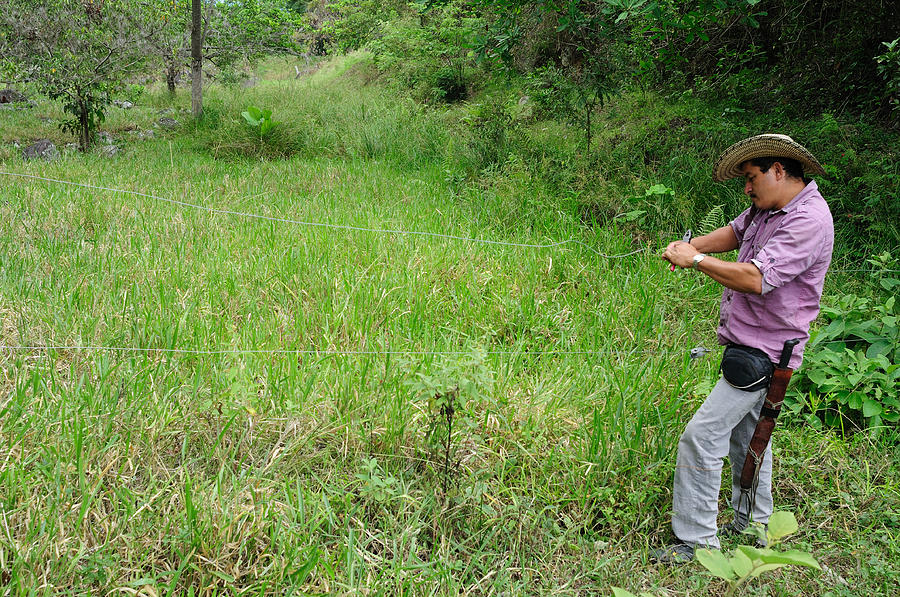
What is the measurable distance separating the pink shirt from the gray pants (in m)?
0.24

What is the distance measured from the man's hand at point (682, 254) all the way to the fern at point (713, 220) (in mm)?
2069

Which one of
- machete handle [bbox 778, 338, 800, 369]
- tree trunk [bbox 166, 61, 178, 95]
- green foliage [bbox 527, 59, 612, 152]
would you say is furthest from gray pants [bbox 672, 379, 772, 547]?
tree trunk [bbox 166, 61, 178, 95]

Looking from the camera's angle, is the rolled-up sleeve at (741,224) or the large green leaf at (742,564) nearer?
the large green leaf at (742,564)

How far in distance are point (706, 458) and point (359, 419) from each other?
61.4 inches

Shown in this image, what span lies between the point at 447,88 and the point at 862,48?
344 inches

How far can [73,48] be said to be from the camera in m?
9.48

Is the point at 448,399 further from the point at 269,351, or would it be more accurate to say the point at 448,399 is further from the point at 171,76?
the point at 171,76

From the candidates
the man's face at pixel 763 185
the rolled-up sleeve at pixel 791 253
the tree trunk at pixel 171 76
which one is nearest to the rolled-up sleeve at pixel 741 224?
the man's face at pixel 763 185

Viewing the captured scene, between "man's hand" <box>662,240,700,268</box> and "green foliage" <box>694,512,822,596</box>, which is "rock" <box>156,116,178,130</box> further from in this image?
"green foliage" <box>694,512,822,596</box>

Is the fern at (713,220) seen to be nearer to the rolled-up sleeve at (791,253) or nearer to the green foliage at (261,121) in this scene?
the rolled-up sleeve at (791,253)

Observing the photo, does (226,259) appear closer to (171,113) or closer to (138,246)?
(138,246)

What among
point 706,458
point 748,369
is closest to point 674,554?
point 706,458

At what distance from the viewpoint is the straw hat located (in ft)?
8.25

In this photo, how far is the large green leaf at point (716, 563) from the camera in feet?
5.08
